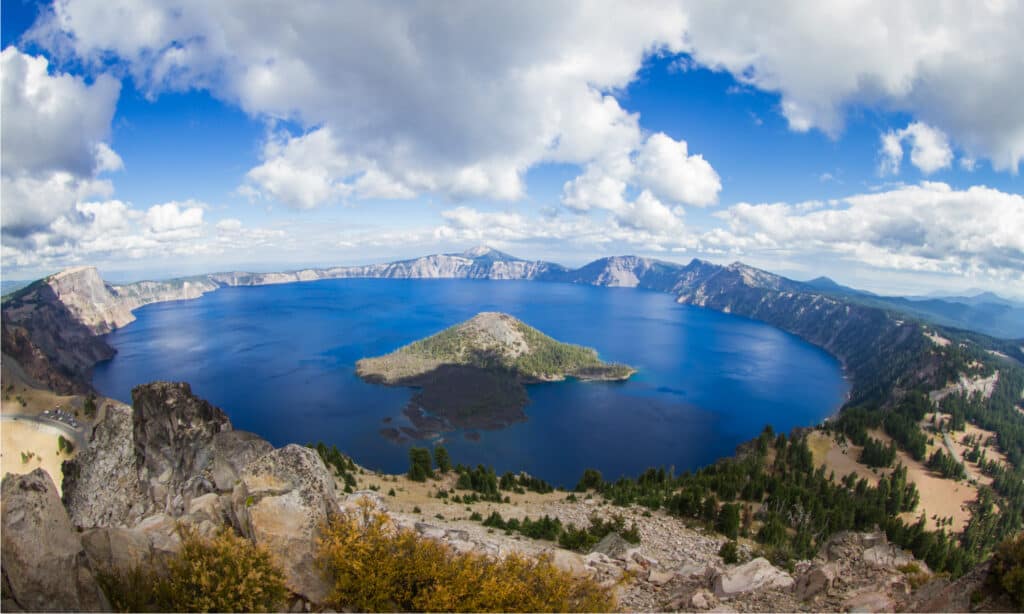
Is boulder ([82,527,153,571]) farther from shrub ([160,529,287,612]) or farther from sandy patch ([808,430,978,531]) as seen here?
sandy patch ([808,430,978,531])

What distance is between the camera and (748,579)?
20969 millimetres

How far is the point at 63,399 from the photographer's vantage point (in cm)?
10500

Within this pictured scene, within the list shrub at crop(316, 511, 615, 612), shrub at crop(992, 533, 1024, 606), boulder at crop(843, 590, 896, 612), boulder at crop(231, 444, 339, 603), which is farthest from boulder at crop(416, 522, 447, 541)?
shrub at crop(992, 533, 1024, 606)

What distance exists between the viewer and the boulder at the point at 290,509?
14578 millimetres

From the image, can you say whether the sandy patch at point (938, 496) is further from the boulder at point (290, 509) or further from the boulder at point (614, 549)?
the boulder at point (290, 509)

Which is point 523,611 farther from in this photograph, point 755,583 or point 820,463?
point 820,463

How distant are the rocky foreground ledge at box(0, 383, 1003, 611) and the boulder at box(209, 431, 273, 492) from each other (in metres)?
0.07

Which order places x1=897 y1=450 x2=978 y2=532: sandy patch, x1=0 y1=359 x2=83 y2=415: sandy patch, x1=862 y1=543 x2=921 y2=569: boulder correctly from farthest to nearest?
x1=0 y1=359 x2=83 y2=415: sandy patch
x1=897 y1=450 x2=978 y2=532: sandy patch
x1=862 y1=543 x2=921 y2=569: boulder

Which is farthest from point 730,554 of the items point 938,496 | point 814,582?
point 938,496

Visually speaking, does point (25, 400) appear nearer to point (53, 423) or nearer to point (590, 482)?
point (53, 423)

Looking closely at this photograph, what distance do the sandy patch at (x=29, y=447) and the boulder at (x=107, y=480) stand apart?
72411 mm

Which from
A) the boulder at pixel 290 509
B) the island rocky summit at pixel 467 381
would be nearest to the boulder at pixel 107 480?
the boulder at pixel 290 509

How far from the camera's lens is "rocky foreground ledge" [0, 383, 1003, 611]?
11711mm

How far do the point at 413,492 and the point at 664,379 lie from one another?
155346 mm
